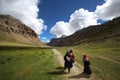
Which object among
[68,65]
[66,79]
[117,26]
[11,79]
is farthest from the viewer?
[117,26]

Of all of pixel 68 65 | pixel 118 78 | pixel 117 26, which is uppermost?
pixel 117 26

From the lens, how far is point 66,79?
15.9 meters

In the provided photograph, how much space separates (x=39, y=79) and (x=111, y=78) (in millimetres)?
7168

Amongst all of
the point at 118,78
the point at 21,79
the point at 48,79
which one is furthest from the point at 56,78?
the point at 118,78

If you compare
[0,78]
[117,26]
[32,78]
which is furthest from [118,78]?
[117,26]

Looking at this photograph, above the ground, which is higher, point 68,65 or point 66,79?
point 68,65

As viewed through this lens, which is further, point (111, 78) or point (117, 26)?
point (117, 26)

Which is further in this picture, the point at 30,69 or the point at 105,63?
the point at 105,63

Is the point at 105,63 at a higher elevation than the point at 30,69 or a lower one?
higher

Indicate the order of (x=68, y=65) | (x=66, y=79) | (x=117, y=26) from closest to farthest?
(x=66, y=79) < (x=68, y=65) < (x=117, y=26)

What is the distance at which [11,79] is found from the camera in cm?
1720

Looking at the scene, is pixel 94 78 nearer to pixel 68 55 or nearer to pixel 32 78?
pixel 68 55

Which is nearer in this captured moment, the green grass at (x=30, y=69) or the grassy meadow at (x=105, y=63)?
the green grass at (x=30, y=69)

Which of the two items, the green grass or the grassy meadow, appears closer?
the green grass
